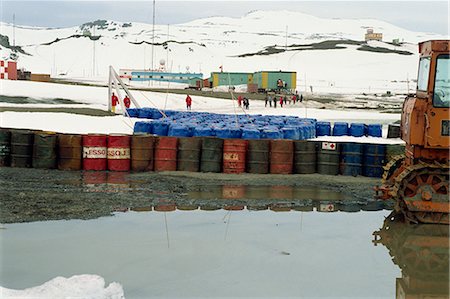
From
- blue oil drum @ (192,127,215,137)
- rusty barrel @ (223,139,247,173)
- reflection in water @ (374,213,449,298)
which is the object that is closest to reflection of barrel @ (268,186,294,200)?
rusty barrel @ (223,139,247,173)

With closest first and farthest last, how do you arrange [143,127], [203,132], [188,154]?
[188,154]
[203,132]
[143,127]

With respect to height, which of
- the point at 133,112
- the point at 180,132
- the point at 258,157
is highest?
the point at 133,112

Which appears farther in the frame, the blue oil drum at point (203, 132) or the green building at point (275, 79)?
the green building at point (275, 79)

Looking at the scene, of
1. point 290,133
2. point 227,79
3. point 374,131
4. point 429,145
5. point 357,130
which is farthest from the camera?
point 227,79

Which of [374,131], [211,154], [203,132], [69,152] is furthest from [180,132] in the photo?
[374,131]

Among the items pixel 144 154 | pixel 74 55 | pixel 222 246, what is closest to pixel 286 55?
pixel 74 55

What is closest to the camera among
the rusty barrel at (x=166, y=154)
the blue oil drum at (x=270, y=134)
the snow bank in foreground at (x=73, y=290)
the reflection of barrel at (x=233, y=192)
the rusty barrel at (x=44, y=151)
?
the snow bank in foreground at (x=73, y=290)

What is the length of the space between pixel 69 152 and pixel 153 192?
4658 millimetres

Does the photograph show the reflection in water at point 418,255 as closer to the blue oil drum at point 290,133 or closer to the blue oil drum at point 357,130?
the blue oil drum at point 290,133

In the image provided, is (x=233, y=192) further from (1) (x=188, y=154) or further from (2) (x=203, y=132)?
(2) (x=203, y=132)

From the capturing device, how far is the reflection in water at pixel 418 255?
10.4 metres

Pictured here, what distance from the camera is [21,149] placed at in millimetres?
20516

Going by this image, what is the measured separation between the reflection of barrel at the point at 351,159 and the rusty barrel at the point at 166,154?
552 centimetres

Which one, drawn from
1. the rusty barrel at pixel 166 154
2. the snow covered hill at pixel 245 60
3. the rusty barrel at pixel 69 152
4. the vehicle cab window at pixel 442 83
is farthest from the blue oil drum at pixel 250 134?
the snow covered hill at pixel 245 60
